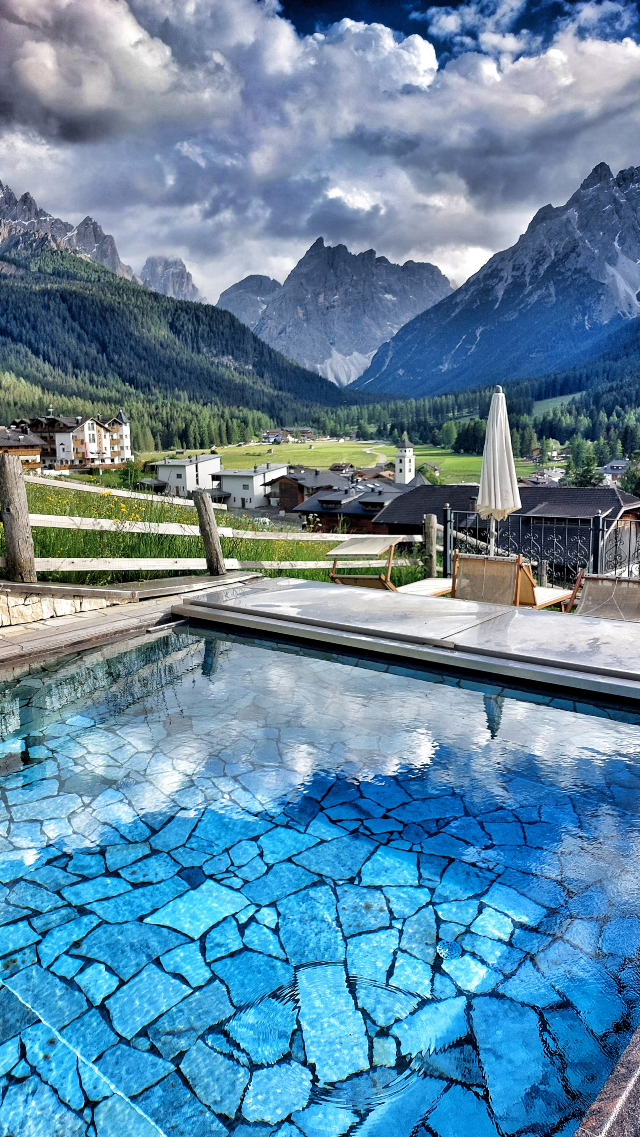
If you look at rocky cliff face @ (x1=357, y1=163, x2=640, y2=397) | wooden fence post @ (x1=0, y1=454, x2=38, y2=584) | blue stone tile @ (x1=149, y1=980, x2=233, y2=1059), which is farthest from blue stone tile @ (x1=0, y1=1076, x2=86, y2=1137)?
rocky cliff face @ (x1=357, y1=163, x2=640, y2=397)

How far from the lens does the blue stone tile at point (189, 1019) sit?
161cm

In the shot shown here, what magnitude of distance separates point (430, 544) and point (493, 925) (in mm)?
6057

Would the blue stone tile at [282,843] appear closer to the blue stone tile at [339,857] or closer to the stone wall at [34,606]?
the blue stone tile at [339,857]

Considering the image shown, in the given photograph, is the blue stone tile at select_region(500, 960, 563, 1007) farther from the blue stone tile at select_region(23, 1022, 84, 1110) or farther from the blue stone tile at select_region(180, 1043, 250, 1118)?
the blue stone tile at select_region(23, 1022, 84, 1110)

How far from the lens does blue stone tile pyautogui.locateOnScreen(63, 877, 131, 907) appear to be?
211cm

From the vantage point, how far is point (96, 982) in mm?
1796

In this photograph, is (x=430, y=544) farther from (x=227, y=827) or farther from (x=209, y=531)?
(x=227, y=827)

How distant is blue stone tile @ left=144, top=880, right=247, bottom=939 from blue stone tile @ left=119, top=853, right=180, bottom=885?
0.13 meters

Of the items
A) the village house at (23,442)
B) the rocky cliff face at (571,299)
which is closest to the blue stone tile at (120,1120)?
the village house at (23,442)

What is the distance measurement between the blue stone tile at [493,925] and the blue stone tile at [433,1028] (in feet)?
0.85

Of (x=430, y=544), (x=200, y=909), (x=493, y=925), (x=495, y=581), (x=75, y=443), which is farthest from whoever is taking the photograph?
(x=75, y=443)

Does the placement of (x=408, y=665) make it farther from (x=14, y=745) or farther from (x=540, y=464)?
(x=540, y=464)

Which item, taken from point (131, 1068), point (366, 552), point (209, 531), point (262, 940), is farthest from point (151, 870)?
point (366, 552)

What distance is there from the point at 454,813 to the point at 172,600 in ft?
11.2
